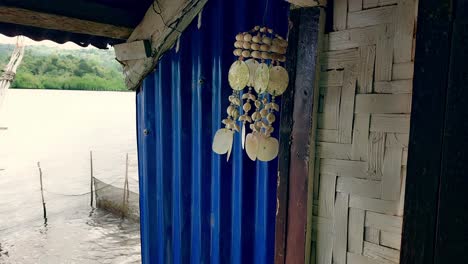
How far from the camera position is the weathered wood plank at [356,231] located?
1.36 m

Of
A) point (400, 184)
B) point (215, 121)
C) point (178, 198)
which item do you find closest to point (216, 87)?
point (215, 121)

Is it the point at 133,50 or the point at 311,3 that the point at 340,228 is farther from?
the point at 133,50

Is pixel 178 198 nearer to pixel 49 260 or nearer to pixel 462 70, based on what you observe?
pixel 462 70

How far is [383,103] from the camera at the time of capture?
128cm

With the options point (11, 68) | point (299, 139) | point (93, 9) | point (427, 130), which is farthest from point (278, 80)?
point (11, 68)

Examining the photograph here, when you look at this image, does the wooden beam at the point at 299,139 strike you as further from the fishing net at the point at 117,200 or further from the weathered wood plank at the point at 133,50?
the fishing net at the point at 117,200

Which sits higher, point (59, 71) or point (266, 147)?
point (59, 71)

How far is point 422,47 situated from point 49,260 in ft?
40.4

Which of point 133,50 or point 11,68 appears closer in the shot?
point 133,50

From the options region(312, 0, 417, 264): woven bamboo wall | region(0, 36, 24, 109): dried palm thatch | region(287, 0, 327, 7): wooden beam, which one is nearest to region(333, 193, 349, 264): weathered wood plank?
region(312, 0, 417, 264): woven bamboo wall

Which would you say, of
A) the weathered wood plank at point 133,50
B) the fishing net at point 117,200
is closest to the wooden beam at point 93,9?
the weathered wood plank at point 133,50

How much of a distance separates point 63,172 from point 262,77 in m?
20.1

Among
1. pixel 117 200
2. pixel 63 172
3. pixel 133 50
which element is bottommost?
pixel 63 172

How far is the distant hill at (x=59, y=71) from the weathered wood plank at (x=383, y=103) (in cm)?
2514
